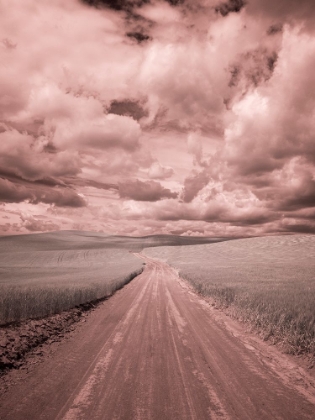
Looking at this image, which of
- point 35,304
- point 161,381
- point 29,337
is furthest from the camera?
point 35,304

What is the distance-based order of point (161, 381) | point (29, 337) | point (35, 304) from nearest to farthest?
point (161, 381)
point (29, 337)
point (35, 304)

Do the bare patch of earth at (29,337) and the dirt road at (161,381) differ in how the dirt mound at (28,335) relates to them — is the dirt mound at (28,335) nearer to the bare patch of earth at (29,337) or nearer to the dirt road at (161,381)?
the bare patch of earth at (29,337)

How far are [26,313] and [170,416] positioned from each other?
937 cm

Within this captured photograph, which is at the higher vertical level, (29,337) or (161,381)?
(161,381)

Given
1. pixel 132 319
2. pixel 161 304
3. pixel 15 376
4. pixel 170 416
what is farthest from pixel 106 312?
pixel 170 416

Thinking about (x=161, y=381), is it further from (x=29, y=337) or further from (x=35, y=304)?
(x=35, y=304)

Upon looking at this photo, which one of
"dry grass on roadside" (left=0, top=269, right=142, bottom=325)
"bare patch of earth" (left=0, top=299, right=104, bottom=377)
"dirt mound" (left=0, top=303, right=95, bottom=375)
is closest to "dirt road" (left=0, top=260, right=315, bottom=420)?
"bare patch of earth" (left=0, top=299, right=104, bottom=377)

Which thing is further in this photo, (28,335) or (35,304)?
(35,304)

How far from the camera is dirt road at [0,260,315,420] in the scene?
458 centimetres

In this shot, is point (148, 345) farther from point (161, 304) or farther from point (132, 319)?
point (161, 304)

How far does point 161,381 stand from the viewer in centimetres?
569

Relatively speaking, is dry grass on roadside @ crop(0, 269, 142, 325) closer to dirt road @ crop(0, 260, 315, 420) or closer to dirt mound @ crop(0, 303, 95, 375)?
dirt mound @ crop(0, 303, 95, 375)

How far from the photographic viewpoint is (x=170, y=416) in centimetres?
443

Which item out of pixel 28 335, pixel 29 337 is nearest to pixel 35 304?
pixel 28 335
